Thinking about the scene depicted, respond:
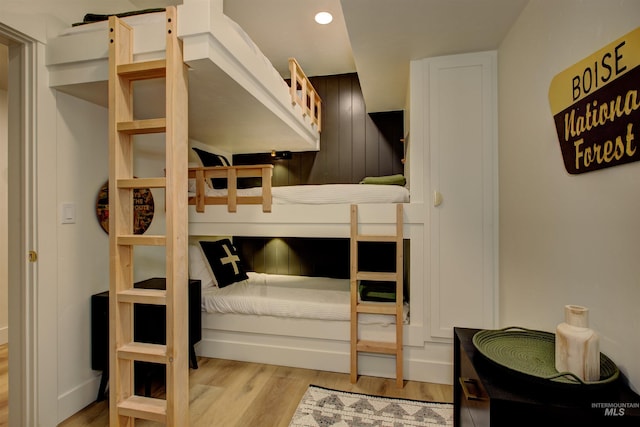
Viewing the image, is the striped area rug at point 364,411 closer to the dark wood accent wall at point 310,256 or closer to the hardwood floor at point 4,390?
the dark wood accent wall at point 310,256

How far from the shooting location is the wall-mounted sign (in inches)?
34.9

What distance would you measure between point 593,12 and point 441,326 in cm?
182

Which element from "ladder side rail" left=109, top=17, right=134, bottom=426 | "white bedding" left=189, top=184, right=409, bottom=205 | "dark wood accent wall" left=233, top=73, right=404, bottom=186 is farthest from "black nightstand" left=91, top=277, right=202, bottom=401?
"dark wood accent wall" left=233, top=73, right=404, bottom=186

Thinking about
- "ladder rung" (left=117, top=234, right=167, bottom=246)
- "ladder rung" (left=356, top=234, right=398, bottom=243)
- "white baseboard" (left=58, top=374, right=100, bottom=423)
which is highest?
"ladder rung" (left=117, top=234, right=167, bottom=246)

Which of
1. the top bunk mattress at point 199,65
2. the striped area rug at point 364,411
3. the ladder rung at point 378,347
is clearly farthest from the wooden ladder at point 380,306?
the top bunk mattress at point 199,65

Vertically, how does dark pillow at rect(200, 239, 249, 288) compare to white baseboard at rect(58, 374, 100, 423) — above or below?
above

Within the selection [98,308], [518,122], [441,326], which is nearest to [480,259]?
[441,326]

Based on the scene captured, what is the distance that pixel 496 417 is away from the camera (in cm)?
86

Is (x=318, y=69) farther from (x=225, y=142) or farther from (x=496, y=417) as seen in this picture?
(x=496, y=417)

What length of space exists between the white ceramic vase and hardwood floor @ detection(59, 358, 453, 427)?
127 cm

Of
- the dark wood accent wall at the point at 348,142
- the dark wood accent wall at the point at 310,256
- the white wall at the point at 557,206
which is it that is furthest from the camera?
the dark wood accent wall at the point at 348,142

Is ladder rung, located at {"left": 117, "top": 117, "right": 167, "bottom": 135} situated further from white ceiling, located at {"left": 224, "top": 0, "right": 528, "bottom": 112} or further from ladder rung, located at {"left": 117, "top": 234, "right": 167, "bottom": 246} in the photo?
white ceiling, located at {"left": 224, "top": 0, "right": 528, "bottom": 112}

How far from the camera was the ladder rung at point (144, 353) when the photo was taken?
4.78 feet

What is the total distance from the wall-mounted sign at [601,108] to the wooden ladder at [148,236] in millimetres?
1597
